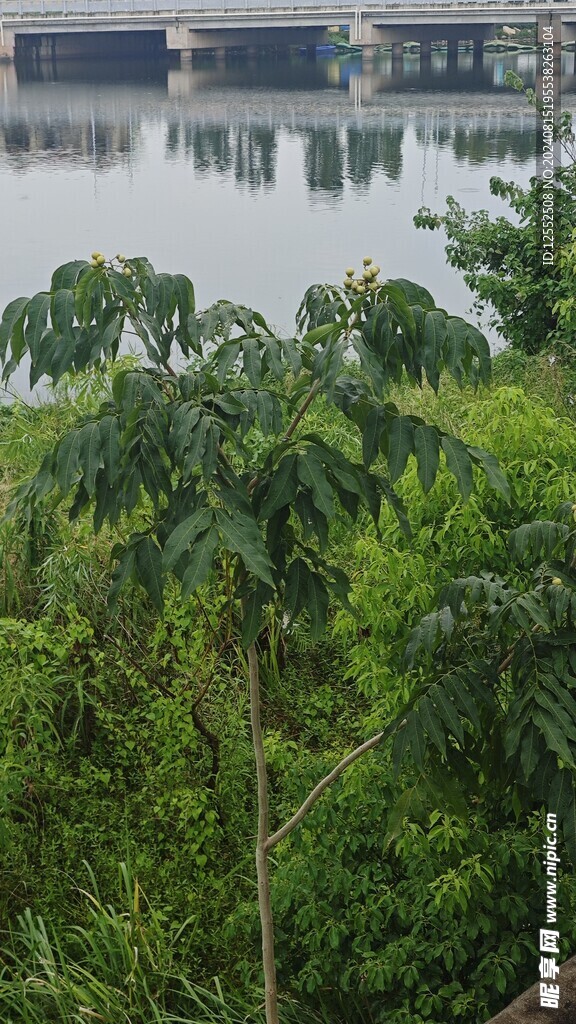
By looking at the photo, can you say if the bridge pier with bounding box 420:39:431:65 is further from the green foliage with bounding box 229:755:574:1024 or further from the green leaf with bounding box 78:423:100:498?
the green leaf with bounding box 78:423:100:498

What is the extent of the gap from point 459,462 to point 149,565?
48cm

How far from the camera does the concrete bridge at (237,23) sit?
1272 cm

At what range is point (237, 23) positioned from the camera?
591 inches

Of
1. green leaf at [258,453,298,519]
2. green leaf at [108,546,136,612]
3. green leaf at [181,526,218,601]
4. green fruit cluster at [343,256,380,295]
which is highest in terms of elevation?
green fruit cluster at [343,256,380,295]

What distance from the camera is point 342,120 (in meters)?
14.5

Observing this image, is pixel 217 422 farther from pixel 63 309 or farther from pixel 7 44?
pixel 7 44

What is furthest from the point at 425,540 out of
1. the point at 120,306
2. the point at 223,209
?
the point at 223,209

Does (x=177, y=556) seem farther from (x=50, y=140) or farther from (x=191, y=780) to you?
(x=50, y=140)

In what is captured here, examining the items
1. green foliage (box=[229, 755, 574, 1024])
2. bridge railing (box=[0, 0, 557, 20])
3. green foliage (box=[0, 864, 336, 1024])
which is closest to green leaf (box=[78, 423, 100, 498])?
green foliage (box=[229, 755, 574, 1024])

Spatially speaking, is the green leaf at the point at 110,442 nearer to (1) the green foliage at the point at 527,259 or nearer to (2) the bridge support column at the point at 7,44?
(1) the green foliage at the point at 527,259

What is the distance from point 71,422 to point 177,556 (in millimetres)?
3360

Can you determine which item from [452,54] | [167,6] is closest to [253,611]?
[167,6]

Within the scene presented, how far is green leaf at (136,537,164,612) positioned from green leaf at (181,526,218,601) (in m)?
0.19

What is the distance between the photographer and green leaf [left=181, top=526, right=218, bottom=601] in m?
1.35
